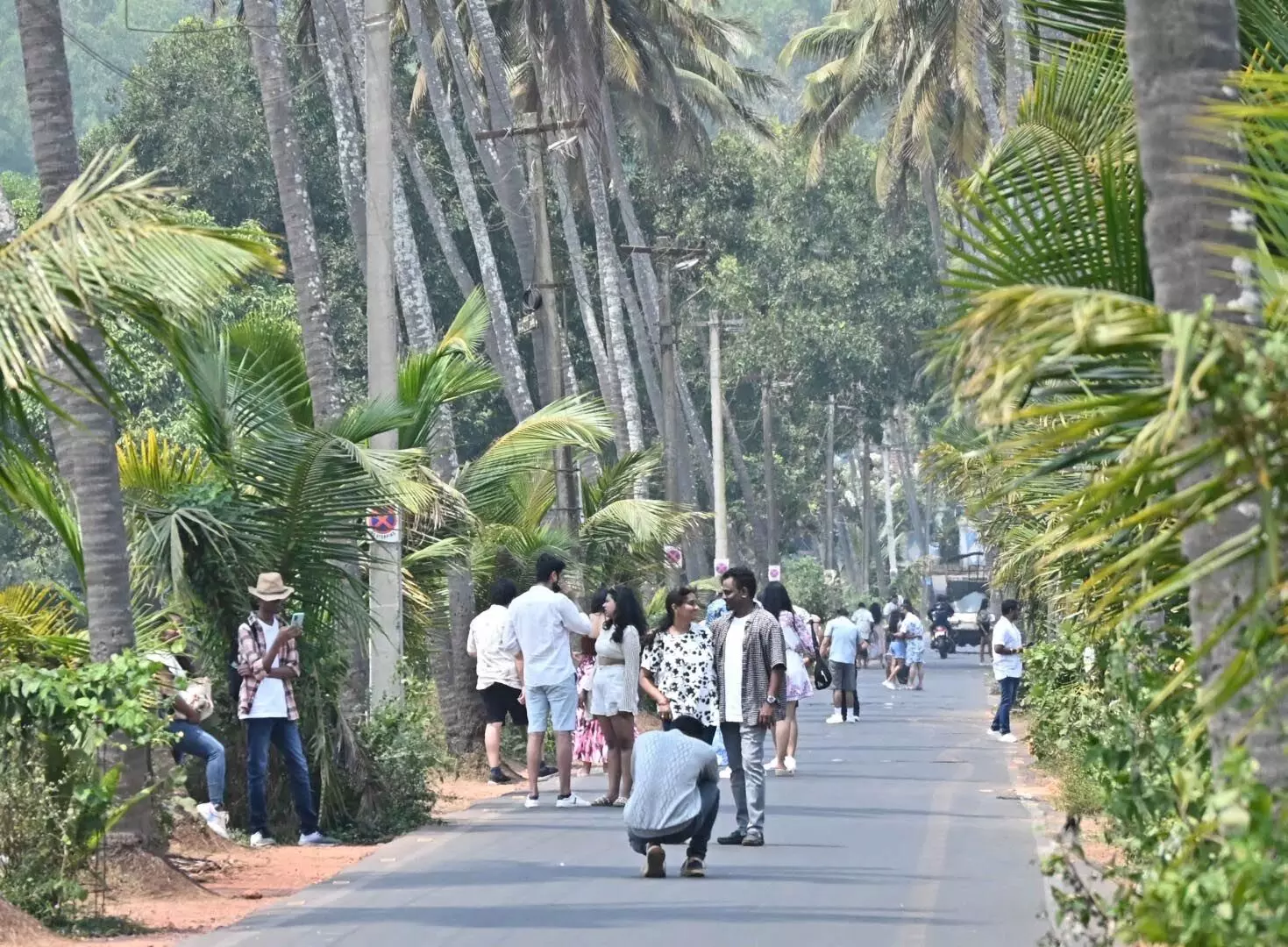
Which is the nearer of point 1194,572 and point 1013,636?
point 1194,572

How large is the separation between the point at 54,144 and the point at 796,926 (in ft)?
19.0

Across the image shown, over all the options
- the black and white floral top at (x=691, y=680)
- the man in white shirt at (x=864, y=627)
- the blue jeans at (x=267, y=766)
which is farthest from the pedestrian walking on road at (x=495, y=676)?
the man in white shirt at (x=864, y=627)

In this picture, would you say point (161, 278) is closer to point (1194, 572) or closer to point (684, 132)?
point (1194, 572)

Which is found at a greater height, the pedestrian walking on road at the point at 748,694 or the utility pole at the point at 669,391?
the utility pole at the point at 669,391

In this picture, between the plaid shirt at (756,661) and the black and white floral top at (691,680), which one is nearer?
the plaid shirt at (756,661)

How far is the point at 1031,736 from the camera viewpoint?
22.3 metres

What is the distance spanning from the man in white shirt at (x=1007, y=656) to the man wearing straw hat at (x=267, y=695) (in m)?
11.3

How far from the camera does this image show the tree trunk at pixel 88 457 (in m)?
12.3

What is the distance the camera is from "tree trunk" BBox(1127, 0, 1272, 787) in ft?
19.8

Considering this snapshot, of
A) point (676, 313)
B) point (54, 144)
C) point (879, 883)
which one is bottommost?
point (879, 883)

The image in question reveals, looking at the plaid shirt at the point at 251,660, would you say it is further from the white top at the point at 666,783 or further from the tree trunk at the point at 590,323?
the tree trunk at the point at 590,323

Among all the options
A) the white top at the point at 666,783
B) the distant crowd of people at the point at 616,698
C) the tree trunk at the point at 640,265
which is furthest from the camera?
the tree trunk at the point at 640,265

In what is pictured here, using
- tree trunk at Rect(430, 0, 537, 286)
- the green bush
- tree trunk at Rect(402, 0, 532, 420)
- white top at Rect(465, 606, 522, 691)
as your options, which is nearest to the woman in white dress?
white top at Rect(465, 606, 522, 691)

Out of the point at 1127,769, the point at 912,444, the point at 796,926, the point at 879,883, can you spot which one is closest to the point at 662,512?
the point at 879,883
